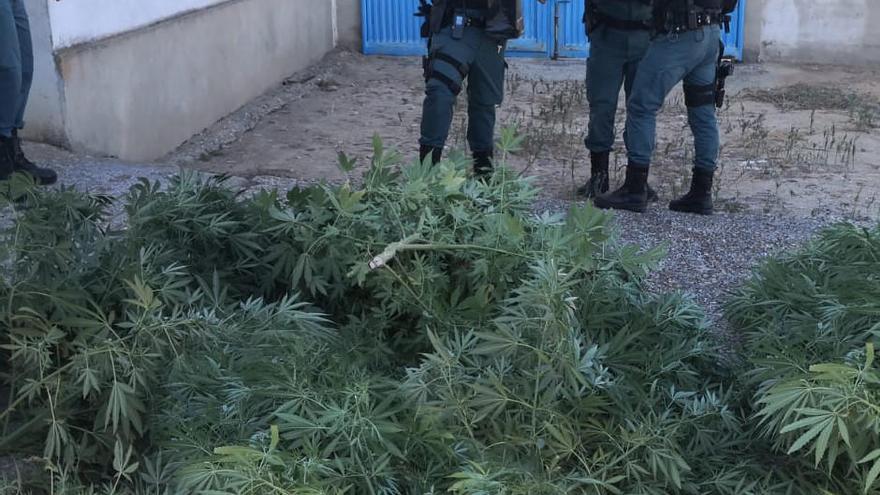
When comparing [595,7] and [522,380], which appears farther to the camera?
[595,7]

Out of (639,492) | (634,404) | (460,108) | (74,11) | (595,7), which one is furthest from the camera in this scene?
(460,108)

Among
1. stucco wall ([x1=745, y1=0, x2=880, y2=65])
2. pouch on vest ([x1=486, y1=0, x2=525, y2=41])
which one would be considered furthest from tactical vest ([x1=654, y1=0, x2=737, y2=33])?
stucco wall ([x1=745, y1=0, x2=880, y2=65])

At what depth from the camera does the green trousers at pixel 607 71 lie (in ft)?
15.8

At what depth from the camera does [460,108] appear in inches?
296

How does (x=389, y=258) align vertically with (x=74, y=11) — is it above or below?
below

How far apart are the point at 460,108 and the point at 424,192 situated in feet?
16.3

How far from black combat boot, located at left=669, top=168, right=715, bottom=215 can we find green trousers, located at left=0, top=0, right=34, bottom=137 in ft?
10.0

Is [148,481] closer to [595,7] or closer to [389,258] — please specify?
[389,258]

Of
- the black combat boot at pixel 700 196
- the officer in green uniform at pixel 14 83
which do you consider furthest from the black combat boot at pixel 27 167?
the black combat boot at pixel 700 196

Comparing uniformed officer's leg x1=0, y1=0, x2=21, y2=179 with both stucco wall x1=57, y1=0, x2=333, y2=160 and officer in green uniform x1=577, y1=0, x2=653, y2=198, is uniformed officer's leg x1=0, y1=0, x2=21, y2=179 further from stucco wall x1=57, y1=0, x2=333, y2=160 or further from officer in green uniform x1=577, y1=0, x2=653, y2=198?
officer in green uniform x1=577, y1=0, x2=653, y2=198

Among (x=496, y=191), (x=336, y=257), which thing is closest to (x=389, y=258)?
(x=336, y=257)

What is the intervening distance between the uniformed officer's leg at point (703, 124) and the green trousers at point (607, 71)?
317 mm

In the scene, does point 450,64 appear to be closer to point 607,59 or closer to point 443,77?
point 443,77

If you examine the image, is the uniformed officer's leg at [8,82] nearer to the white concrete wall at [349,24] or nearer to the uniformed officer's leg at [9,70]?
the uniformed officer's leg at [9,70]
